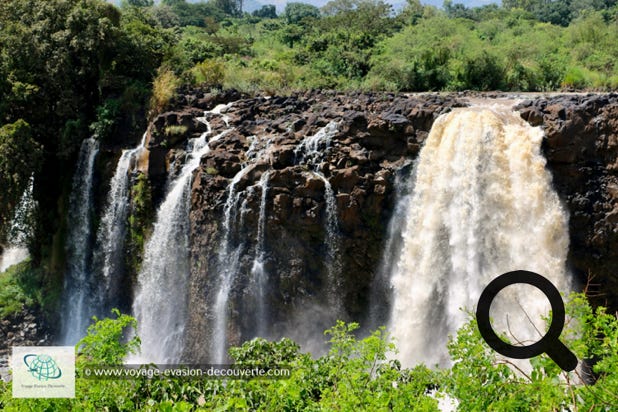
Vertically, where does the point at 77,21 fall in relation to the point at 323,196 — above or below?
above

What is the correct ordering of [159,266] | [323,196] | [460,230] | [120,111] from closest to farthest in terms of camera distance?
1. [460,230]
2. [323,196]
3. [159,266]
4. [120,111]

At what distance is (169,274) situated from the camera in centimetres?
1817

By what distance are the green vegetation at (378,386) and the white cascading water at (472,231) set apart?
308 inches

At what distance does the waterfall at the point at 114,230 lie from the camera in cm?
1938

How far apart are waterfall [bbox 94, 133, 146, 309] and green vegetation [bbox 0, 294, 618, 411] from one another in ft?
39.6

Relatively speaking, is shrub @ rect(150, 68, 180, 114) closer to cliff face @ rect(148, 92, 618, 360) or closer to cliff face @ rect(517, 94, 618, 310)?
cliff face @ rect(148, 92, 618, 360)

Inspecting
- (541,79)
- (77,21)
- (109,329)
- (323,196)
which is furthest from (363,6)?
(109,329)

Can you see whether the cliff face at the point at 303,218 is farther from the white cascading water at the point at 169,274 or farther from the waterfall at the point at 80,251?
the waterfall at the point at 80,251

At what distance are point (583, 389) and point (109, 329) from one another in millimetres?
4868

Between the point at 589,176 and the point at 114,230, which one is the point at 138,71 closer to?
the point at 114,230

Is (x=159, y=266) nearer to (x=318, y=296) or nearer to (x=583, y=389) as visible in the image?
(x=318, y=296)

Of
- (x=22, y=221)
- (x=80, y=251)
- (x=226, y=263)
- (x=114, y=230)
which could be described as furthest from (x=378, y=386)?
(x=22, y=221)

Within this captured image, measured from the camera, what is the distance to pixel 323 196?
16.4 m

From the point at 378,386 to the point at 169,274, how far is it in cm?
1247
